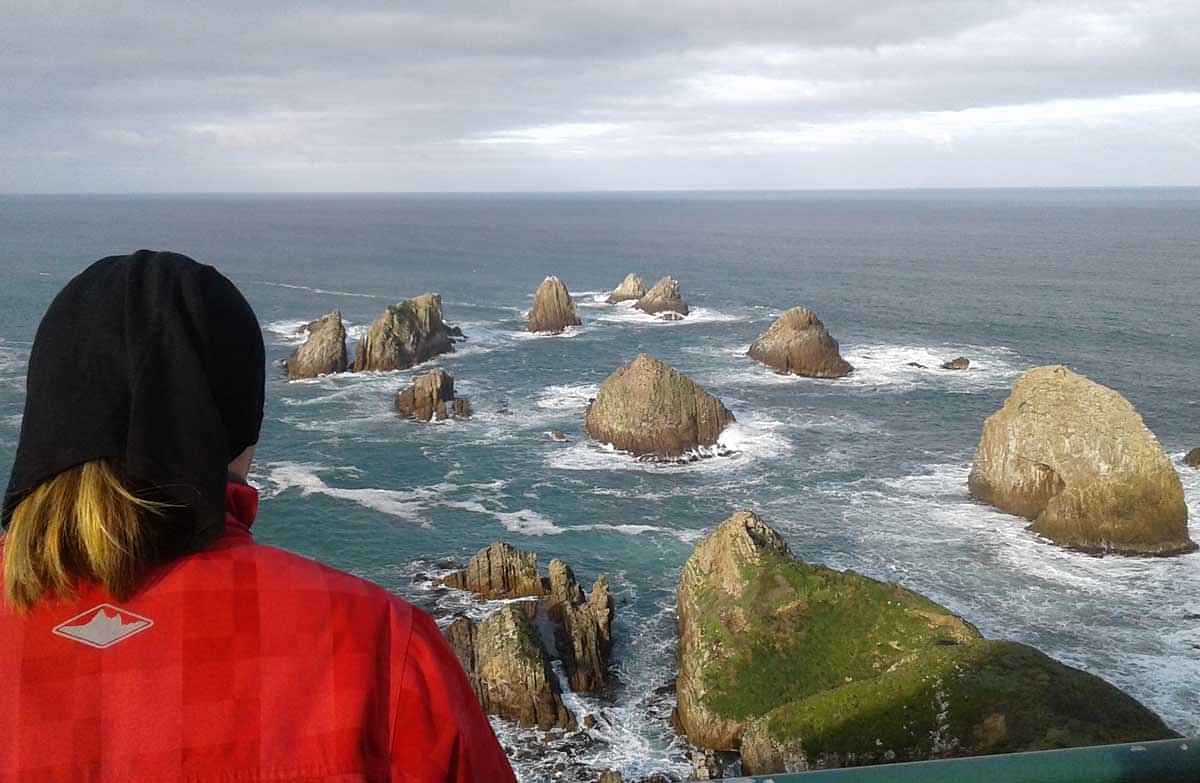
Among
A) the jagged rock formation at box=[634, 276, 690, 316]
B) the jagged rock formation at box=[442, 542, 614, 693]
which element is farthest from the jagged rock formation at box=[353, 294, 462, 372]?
the jagged rock formation at box=[442, 542, 614, 693]

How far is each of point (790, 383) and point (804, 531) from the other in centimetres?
2694

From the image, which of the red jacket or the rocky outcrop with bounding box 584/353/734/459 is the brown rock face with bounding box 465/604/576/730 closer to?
the rocky outcrop with bounding box 584/353/734/459

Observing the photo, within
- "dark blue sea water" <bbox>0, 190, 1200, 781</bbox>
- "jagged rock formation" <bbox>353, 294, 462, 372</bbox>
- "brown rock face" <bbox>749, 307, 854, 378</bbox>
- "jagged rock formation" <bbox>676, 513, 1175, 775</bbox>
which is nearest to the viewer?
"jagged rock formation" <bbox>676, 513, 1175, 775</bbox>

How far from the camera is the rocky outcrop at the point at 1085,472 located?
38.3 meters

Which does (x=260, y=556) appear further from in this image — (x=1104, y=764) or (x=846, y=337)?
(x=846, y=337)

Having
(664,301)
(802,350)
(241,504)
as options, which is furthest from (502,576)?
(664,301)

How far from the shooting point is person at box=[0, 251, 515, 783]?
1967mm

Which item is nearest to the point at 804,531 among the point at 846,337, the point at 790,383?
the point at 790,383

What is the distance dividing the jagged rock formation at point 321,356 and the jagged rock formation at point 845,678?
43.3 meters

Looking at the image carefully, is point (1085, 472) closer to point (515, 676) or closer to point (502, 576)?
point (502, 576)

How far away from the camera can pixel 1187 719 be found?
2647cm

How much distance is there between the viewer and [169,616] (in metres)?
2.06

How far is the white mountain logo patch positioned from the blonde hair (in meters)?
0.05

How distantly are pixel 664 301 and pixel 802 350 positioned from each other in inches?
1106
